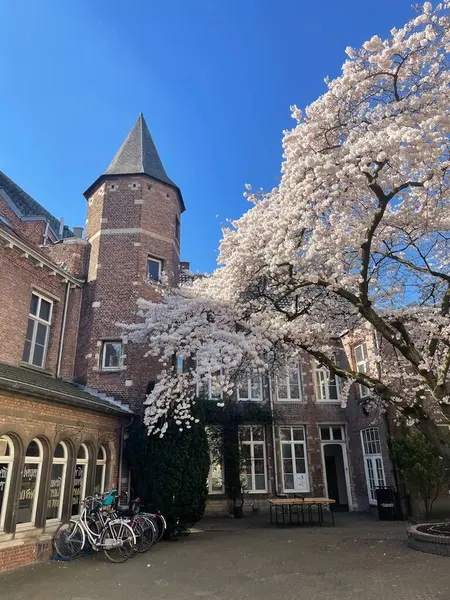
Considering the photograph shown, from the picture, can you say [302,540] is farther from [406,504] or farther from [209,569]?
[406,504]

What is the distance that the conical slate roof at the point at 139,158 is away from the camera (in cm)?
1722

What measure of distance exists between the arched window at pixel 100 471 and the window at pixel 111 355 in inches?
117

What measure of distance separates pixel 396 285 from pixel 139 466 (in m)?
8.22

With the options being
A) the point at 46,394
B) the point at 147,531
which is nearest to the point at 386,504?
the point at 147,531

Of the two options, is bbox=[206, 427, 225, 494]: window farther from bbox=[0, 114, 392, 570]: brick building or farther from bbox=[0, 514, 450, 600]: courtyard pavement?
bbox=[0, 514, 450, 600]: courtyard pavement

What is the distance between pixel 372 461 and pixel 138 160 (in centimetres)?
1506

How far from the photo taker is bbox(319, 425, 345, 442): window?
1966 centimetres

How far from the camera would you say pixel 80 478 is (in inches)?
438

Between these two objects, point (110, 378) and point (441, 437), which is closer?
point (441, 437)

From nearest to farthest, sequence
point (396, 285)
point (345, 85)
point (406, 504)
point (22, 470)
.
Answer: point (345, 85) < point (22, 470) < point (396, 285) < point (406, 504)

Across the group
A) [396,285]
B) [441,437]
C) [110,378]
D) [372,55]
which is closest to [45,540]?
[110,378]

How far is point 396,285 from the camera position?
11.0 metres

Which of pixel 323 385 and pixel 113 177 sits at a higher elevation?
pixel 113 177

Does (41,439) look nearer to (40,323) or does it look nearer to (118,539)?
(118,539)
